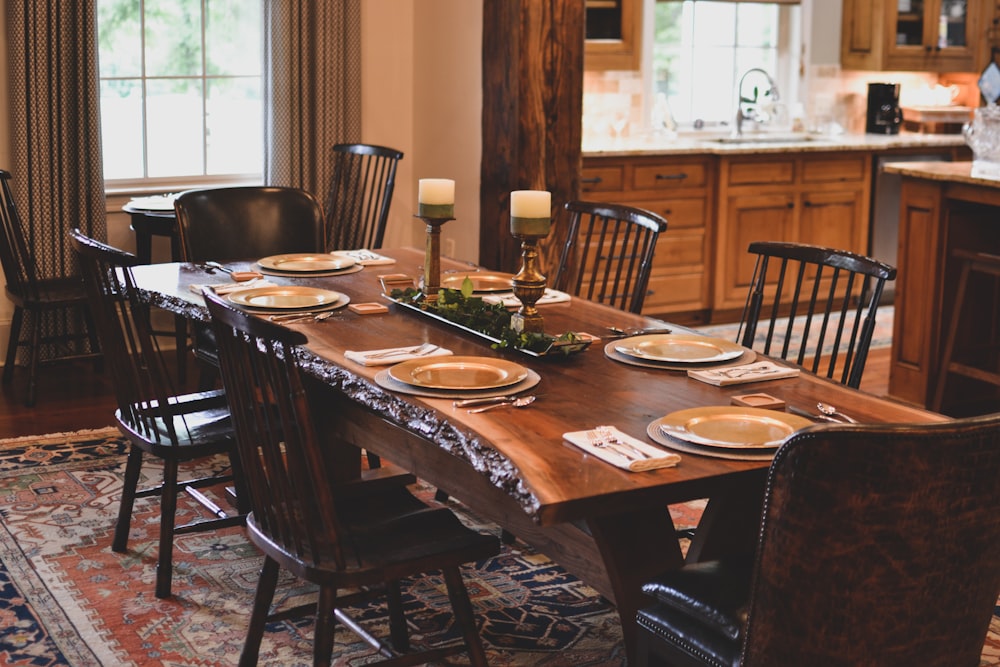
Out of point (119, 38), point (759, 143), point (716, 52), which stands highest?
point (716, 52)

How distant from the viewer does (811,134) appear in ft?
23.3

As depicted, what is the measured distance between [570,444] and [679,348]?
27.2 inches

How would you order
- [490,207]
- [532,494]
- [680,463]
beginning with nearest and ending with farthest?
[532,494] → [680,463] → [490,207]

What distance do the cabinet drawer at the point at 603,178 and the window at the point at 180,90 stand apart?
154 cm

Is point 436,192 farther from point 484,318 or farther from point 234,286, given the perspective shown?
point 234,286

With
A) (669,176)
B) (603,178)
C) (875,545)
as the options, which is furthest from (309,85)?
(875,545)

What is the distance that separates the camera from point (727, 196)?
6332mm

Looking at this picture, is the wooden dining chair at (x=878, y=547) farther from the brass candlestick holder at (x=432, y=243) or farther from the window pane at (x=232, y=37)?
the window pane at (x=232, y=37)

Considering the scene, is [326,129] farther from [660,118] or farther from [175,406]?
[175,406]

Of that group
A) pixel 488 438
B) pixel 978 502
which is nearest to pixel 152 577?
pixel 488 438

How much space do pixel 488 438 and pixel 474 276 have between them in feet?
4.71

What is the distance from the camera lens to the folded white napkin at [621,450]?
1.98 meters

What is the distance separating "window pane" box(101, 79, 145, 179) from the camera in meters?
5.49

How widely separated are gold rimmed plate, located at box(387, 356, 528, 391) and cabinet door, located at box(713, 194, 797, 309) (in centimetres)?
403
